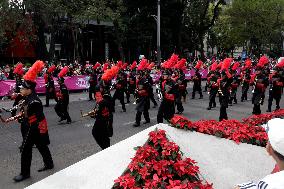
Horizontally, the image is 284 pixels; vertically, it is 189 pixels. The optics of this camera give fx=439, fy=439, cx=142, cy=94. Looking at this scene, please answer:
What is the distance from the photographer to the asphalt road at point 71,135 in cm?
866

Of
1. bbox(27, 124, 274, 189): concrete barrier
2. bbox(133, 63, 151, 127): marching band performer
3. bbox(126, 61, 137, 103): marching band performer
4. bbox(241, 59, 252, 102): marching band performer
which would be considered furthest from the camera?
bbox(241, 59, 252, 102): marching band performer

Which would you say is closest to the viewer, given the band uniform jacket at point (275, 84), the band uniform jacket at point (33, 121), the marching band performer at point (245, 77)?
the band uniform jacket at point (33, 121)

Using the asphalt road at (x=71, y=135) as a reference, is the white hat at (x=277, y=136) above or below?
above

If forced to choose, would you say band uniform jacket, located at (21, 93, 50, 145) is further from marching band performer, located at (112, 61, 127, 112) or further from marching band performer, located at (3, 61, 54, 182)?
marching band performer, located at (112, 61, 127, 112)

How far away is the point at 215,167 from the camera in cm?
557

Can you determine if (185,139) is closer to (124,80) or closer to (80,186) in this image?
(80,186)

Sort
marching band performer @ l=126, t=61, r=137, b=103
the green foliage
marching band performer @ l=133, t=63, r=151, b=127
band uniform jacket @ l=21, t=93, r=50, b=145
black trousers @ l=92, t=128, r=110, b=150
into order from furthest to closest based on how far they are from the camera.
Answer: the green foliage → marching band performer @ l=126, t=61, r=137, b=103 → marching band performer @ l=133, t=63, r=151, b=127 → black trousers @ l=92, t=128, r=110, b=150 → band uniform jacket @ l=21, t=93, r=50, b=145

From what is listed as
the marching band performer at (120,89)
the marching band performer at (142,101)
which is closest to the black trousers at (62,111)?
the marching band performer at (142,101)

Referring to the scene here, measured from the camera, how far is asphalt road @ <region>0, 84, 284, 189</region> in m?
8.66

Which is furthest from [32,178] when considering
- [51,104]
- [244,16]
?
[244,16]

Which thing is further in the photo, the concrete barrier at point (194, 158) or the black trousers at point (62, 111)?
the black trousers at point (62, 111)

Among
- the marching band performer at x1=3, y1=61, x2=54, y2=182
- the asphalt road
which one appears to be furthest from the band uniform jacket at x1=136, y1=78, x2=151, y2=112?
the marching band performer at x1=3, y1=61, x2=54, y2=182

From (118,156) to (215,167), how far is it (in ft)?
4.08

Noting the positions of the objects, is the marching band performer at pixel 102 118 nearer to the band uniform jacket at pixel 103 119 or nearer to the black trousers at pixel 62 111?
the band uniform jacket at pixel 103 119
